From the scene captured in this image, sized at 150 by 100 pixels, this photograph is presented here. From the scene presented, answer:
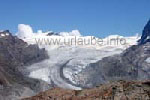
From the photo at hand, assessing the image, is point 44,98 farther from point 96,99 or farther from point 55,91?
point 96,99

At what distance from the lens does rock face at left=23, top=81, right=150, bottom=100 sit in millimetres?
29661

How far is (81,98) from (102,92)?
1729 millimetres

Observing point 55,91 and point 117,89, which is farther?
point 55,91

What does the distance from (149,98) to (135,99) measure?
2.75 feet

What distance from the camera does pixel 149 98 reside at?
95.6ft

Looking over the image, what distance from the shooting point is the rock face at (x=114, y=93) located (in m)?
29.7

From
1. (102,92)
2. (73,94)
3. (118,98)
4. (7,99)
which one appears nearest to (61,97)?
(73,94)

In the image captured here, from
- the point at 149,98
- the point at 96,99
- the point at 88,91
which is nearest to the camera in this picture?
the point at 149,98

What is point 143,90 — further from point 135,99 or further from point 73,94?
point 73,94

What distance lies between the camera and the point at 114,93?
30.2 metres

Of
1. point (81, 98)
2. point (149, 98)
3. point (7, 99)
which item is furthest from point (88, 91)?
point (7, 99)

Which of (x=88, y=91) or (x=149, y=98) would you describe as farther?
(x=88, y=91)

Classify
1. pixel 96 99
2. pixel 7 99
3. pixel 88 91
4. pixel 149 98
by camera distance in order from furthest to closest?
1. pixel 7 99
2. pixel 88 91
3. pixel 96 99
4. pixel 149 98

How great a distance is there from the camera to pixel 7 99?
183625mm
